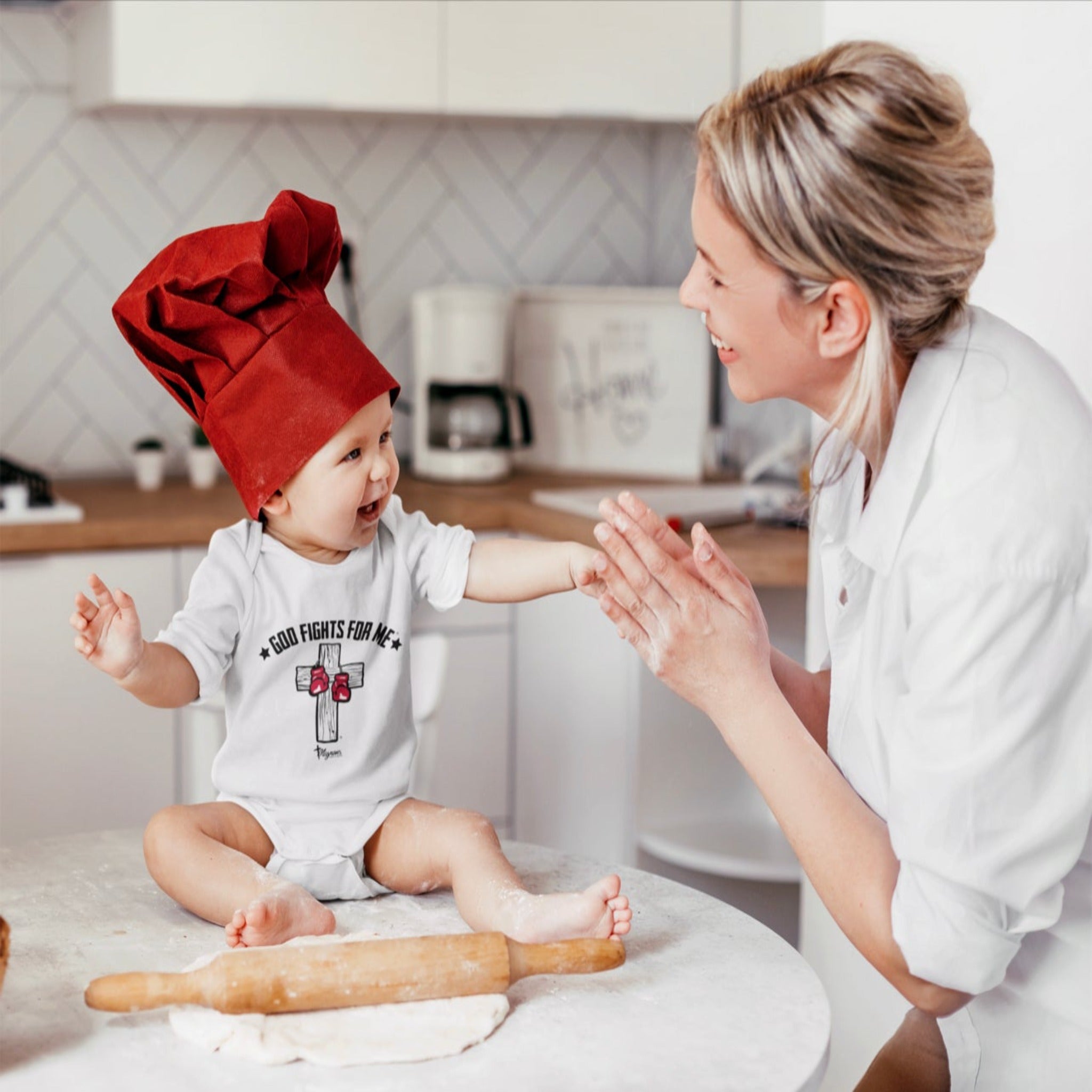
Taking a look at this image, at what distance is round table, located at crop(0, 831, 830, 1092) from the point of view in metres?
0.93

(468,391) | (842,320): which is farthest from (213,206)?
(842,320)

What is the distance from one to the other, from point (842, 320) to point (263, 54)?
1.63m

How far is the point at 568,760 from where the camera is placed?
2502 mm

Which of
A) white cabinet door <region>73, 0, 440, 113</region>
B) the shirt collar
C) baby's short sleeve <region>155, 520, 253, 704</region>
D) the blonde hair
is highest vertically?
white cabinet door <region>73, 0, 440, 113</region>

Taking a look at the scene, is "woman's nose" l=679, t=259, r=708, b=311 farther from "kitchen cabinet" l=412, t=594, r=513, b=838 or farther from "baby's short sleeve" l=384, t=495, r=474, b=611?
"kitchen cabinet" l=412, t=594, r=513, b=838

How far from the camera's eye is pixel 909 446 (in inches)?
44.5

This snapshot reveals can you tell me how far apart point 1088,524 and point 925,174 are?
0.93 ft

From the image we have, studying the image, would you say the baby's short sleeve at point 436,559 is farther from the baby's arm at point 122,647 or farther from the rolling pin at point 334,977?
the rolling pin at point 334,977

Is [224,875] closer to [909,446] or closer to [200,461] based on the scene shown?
[909,446]

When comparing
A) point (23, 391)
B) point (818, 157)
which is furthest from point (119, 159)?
point (818, 157)

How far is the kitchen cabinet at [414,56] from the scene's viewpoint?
2400mm

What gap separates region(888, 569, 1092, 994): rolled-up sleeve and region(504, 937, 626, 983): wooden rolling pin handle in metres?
0.21

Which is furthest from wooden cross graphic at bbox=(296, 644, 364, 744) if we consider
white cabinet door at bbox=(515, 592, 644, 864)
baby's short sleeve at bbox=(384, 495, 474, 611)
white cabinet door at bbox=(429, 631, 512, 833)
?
white cabinet door at bbox=(429, 631, 512, 833)

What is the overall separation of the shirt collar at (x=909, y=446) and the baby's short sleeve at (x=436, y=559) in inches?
14.0
